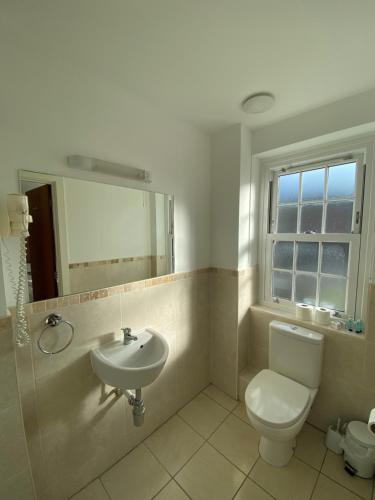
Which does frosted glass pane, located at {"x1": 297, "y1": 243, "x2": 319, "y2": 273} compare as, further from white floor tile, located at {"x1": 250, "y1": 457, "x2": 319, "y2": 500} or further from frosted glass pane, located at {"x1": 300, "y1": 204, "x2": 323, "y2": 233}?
white floor tile, located at {"x1": 250, "y1": 457, "x2": 319, "y2": 500}

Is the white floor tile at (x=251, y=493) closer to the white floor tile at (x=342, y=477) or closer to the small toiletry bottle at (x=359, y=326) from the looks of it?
the white floor tile at (x=342, y=477)

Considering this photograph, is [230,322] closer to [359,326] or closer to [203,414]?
[203,414]

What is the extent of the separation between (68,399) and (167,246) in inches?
42.4

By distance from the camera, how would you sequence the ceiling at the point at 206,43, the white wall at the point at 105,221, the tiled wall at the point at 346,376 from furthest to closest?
the tiled wall at the point at 346,376, the white wall at the point at 105,221, the ceiling at the point at 206,43

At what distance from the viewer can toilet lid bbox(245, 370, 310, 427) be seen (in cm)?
122

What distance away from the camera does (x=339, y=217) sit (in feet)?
5.27

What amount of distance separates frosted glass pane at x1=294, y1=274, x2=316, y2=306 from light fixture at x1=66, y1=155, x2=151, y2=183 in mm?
1492

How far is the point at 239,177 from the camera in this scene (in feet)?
5.59

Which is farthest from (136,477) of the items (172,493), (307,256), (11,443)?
(307,256)

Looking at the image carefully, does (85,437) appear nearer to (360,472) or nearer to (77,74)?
(360,472)

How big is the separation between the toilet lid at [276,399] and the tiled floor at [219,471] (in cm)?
41

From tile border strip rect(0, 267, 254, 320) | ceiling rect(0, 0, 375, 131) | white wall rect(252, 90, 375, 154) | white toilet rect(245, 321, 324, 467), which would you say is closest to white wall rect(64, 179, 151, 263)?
tile border strip rect(0, 267, 254, 320)

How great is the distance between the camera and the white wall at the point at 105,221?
3.78 ft

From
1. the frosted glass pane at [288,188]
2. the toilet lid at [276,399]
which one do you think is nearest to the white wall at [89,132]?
the frosted glass pane at [288,188]
